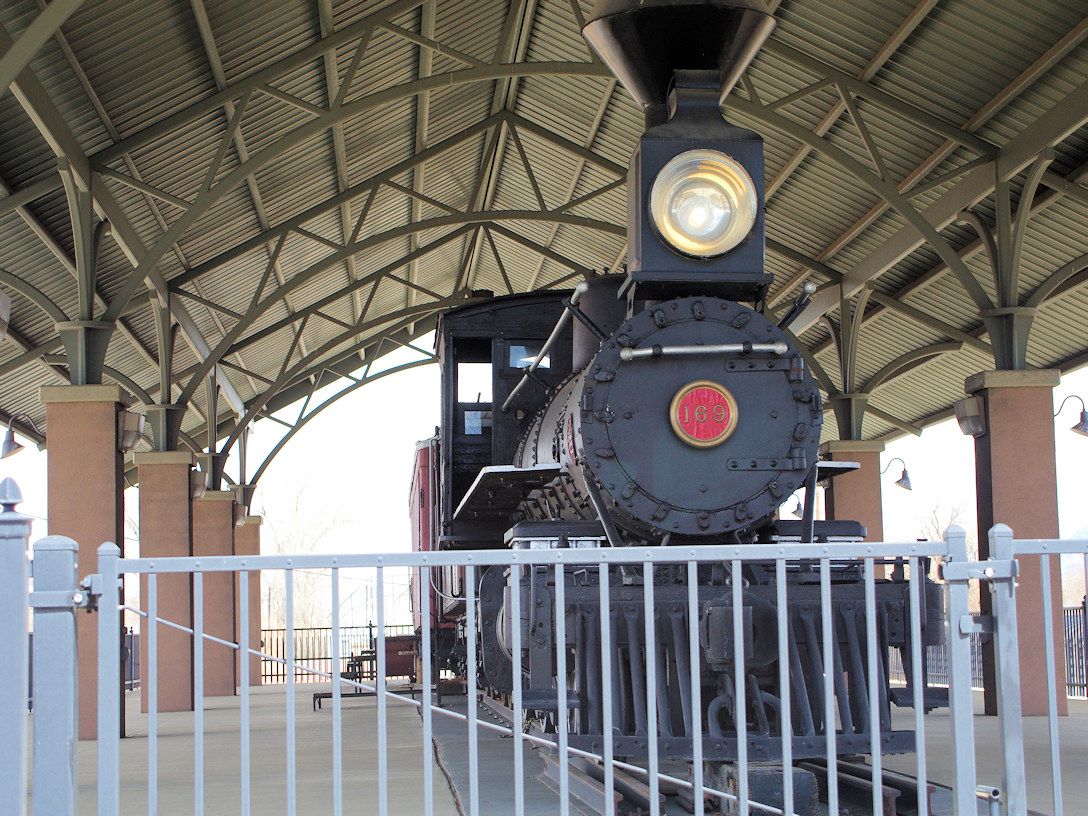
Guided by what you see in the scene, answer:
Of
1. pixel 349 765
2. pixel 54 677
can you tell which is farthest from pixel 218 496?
pixel 54 677

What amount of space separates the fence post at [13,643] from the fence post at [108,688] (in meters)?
0.22

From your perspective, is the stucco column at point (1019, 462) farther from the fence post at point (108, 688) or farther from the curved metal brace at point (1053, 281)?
the fence post at point (108, 688)

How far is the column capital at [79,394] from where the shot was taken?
12141mm

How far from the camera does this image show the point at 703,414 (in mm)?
5781

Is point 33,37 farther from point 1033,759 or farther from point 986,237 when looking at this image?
point 986,237

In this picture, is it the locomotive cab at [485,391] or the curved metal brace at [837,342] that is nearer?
the locomotive cab at [485,391]

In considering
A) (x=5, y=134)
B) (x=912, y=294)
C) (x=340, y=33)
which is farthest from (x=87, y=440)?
(x=912, y=294)

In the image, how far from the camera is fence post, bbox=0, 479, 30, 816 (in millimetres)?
3287

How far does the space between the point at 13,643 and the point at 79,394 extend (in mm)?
9644

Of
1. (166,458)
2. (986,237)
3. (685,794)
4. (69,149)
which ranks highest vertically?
(69,149)

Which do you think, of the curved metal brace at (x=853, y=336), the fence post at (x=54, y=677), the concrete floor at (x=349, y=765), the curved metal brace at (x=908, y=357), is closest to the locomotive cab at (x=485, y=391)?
the concrete floor at (x=349, y=765)

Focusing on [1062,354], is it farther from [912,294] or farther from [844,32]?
[844,32]

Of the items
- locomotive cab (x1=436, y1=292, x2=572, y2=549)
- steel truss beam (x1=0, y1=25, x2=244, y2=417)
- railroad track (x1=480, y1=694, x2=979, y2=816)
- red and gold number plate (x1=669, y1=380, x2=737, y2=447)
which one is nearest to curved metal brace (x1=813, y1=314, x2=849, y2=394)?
locomotive cab (x1=436, y1=292, x2=572, y2=549)

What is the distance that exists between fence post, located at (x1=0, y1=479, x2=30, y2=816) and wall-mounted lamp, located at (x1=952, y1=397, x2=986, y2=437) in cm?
1117
